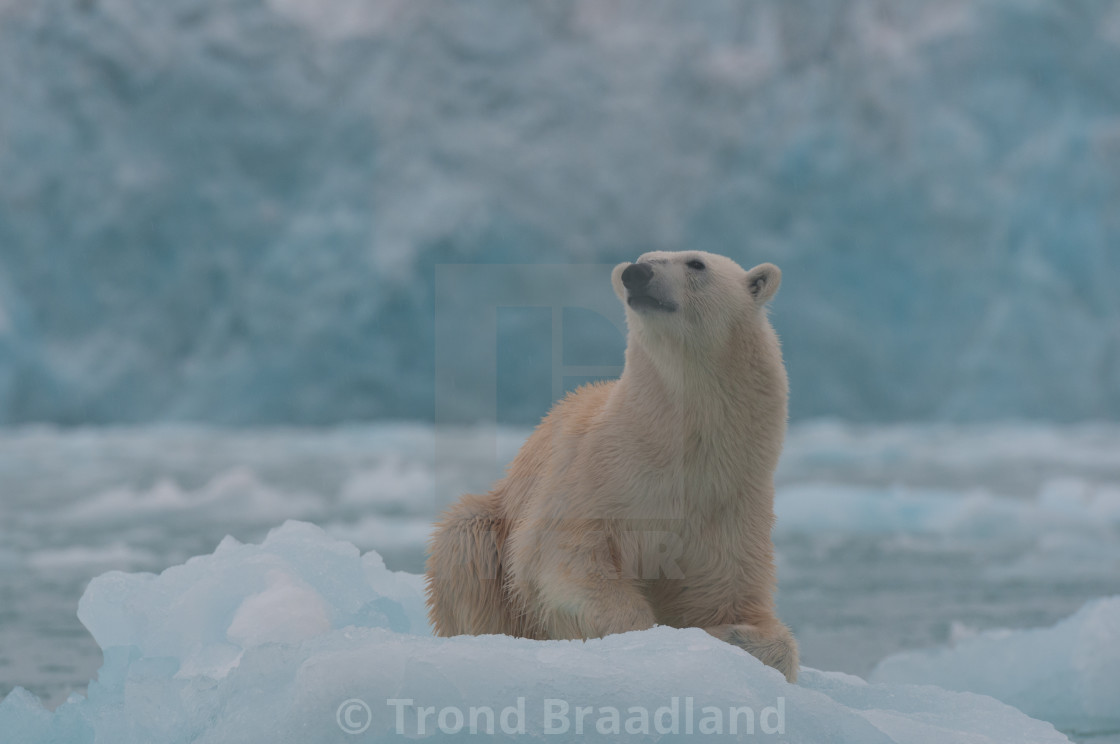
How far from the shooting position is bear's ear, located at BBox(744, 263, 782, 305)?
8.07 feet

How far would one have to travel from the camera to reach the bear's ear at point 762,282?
8.07 feet

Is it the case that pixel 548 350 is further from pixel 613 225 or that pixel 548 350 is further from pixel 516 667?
pixel 516 667

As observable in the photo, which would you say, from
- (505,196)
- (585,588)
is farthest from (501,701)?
(505,196)

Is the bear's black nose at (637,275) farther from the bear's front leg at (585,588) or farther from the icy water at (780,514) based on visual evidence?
the icy water at (780,514)

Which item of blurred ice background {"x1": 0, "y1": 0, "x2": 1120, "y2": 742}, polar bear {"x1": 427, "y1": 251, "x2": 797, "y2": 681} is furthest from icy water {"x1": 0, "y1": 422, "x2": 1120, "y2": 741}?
polar bear {"x1": 427, "y1": 251, "x2": 797, "y2": 681}

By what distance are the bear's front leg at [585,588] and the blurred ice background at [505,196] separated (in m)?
11.8

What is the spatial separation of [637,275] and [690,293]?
153 mm

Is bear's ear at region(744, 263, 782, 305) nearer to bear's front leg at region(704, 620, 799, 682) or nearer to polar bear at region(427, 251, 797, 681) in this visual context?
polar bear at region(427, 251, 797, 681)

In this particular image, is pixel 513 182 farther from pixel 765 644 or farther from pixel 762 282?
pixel 765 644

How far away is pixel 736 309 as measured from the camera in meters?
2.41

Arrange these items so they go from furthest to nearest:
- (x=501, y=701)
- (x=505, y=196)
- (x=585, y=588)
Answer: (x=505, y=196) < (x=585, y=588) < (x=501, y=701)

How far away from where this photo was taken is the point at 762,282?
247 centimetres

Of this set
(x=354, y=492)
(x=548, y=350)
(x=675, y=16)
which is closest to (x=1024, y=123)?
(x=675, y=16)

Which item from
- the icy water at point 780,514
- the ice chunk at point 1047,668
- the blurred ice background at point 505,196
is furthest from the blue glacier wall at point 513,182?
the ice chunk at point 1047,668
